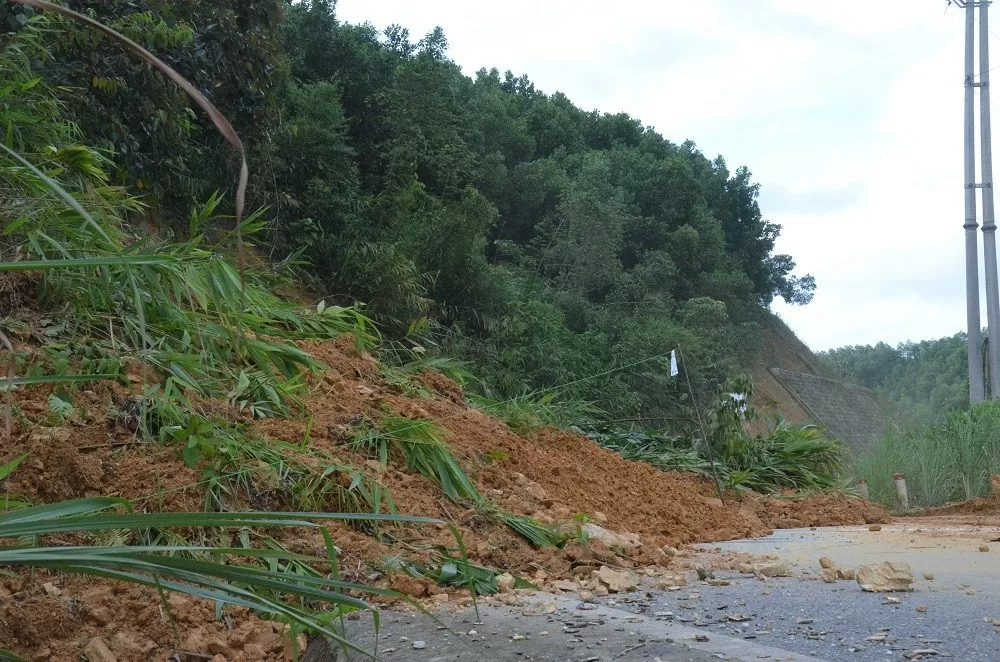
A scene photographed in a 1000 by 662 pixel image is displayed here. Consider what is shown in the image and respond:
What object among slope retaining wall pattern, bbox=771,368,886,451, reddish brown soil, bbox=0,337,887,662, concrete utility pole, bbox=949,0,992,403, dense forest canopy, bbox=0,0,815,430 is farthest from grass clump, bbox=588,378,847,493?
slope retaining wall pattern, bbox=771,368,886,451

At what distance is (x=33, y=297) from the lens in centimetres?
372

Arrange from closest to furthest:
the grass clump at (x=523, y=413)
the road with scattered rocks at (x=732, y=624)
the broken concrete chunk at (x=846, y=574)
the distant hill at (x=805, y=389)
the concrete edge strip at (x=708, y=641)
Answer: the concrete edge strip at (x=708, y=641)
the road with scattered rocks at (x=732, y=624)
the broken concrete chunk at (x=846, y=574)
the grass clump at (x=523, y=413)
the distant hill at (x=805, y=389)

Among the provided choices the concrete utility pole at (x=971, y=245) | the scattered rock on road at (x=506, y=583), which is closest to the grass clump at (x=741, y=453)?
the concrete utility pole at (x=971, y=245)

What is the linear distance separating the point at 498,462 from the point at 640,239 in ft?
55.6

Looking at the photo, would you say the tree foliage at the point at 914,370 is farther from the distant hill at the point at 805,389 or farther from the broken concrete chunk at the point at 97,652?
the broken concrete chunk at the point at 97,652

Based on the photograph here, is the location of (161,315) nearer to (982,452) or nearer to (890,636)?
(890,636)

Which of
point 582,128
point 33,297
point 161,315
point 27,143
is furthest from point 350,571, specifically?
point 582,128

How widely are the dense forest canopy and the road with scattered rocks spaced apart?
10.6 ft

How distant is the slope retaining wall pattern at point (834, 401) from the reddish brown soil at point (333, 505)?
719 inches

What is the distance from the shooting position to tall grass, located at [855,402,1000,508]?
7.90m

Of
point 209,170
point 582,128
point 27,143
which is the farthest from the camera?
point 582,128

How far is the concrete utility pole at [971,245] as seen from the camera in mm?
12773

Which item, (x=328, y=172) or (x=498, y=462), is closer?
(x=498, y=462)

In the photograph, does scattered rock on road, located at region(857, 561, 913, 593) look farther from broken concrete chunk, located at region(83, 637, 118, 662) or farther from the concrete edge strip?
broken concrete chunk, located at region(83, 637, 118, 662)
